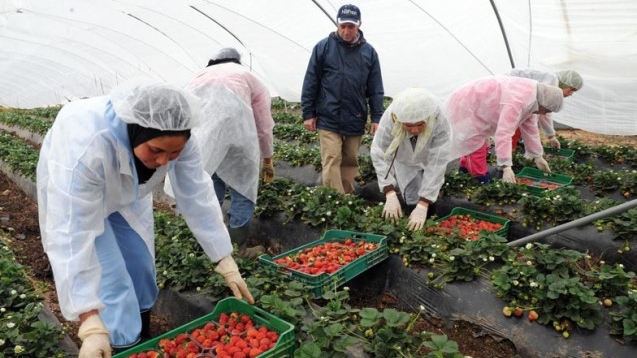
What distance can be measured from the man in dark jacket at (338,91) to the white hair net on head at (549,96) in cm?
152

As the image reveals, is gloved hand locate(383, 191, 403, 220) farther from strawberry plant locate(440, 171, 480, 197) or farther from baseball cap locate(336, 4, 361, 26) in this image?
baseball cap locate(336, 4, 361, 26)

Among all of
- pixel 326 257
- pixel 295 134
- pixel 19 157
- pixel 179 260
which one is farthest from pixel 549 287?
pixel 19 157

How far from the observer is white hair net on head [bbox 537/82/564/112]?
4.38 meters

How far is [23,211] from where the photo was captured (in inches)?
240

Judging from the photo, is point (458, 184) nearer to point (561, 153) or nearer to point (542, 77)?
point (542, 77)

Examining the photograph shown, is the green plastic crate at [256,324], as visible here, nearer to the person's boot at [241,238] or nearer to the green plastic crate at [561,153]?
the person's boot at [241,238]

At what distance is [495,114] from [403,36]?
2.66m

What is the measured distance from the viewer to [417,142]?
3.85 meters

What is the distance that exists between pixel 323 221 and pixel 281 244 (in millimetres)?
608

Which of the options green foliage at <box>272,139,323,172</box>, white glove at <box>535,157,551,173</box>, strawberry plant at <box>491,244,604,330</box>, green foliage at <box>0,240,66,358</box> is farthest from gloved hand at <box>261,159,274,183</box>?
white glove at <box>535,157,551,173</box>

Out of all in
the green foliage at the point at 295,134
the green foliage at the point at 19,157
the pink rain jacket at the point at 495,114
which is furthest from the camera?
the green foliage at the point at 295,134

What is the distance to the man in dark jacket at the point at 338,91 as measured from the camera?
463cm

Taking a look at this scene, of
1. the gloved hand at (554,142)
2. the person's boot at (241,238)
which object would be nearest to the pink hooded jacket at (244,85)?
the person's boot at (241,238)

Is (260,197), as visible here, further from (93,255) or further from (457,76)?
(457,76)
